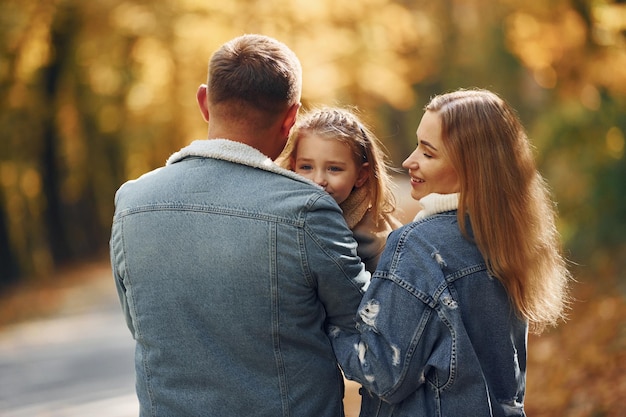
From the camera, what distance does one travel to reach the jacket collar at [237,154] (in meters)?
2.26

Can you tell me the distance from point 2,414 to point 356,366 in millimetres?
5683

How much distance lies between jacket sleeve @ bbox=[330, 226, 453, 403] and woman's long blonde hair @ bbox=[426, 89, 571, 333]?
205 mm

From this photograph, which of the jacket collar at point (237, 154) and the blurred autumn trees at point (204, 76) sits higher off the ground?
the jacket collar at point (237, 154)

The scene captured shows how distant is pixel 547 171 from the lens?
33.2ft

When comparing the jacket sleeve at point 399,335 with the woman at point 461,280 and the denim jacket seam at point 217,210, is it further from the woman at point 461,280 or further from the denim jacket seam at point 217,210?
the denim jacket seam at point 217,210

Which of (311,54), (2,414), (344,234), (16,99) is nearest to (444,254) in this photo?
(344,234)

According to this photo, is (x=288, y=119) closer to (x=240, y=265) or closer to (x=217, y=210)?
(x=217, y=210)

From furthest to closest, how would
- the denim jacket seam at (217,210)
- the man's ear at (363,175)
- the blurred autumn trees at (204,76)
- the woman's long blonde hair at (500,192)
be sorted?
the blurred autumn trees at (204,76) < the man's ear at (363,175) < the woman's long blonde hair at (500,192) < the denim jacket seam at (217,210)

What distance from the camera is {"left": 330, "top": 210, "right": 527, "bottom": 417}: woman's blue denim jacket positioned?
224 cm

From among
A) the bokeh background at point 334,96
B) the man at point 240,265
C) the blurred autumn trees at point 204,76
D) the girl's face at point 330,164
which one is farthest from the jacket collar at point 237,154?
the blurred autumn trees at point 204,76

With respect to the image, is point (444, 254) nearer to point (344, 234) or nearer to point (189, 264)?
point (344, 234)

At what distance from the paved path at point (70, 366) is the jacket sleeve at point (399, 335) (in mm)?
4748

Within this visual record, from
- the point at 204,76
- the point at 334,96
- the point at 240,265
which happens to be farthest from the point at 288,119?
the point at 204,76

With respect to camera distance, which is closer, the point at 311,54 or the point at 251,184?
the point at 251,184
